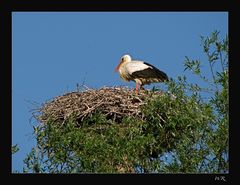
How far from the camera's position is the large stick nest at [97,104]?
10547 mm

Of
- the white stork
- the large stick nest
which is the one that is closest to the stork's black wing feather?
the white stork

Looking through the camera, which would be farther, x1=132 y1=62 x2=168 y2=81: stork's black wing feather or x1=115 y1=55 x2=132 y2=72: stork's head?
x1=115 y1=55 x2=132 y2=72: stork's head

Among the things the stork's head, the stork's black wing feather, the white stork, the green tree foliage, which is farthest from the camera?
the stork's head

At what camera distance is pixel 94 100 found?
10711 millimetres

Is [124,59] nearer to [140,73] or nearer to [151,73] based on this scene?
[140,73]

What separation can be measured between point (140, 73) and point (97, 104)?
6.21ft

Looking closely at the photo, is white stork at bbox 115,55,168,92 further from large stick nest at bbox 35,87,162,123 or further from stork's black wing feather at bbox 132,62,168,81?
large stick nest at bbox 35,87,162,123

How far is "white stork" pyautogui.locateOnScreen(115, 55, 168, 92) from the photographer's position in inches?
472

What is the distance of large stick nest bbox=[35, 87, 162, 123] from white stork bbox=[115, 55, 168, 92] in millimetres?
1037

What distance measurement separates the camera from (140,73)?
40.4ft

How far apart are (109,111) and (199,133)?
286 centimetres
